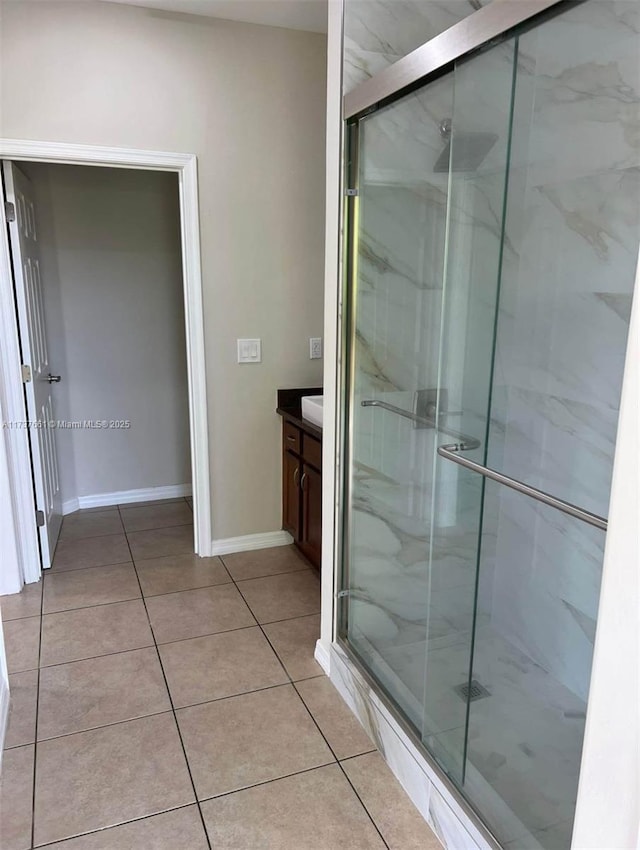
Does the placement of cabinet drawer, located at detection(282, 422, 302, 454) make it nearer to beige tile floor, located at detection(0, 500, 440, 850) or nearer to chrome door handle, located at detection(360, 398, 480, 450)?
beige tile floor, located at detection(0, 500, 440, 850)

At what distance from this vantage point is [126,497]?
4324 millimetres

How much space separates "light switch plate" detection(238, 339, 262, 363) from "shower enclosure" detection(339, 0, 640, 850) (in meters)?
1.25

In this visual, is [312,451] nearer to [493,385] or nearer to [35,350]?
[493,385]

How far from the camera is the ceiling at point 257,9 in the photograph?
2.75 meters

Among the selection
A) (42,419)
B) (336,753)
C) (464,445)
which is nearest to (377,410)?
(464,445)

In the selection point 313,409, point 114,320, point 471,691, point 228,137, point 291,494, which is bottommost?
point 471,691

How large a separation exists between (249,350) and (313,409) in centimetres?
54

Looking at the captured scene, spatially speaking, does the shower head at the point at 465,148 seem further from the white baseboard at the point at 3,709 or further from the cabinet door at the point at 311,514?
the white baseboard at the point at 3,709

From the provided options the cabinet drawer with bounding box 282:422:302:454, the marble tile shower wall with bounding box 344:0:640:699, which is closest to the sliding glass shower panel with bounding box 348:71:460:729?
the marble tile shower wall with bounding box 344:0:640:699

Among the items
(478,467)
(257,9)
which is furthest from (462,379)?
(257,9)

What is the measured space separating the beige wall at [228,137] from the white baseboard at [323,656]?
1.13 meters

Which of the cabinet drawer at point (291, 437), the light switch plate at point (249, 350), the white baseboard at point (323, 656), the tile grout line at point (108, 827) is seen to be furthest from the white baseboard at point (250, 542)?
the tile grout line at point (108, 827)

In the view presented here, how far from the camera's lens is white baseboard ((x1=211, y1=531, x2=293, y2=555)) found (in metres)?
3.46

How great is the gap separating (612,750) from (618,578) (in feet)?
0.87
